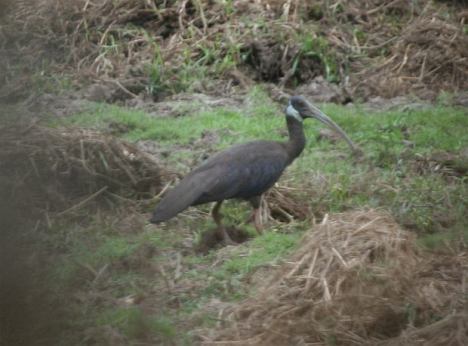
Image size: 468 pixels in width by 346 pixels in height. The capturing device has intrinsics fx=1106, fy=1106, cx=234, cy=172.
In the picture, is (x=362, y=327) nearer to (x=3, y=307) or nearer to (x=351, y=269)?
(x=351, y=269)

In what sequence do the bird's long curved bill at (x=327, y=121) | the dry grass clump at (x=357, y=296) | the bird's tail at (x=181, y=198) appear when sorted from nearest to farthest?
the dry grass clump at (x=357, y=296), the bird's tail at (x=181, y=198), the bird's long curved bill at (x=327, y=121)

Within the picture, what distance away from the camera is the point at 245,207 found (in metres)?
9.55

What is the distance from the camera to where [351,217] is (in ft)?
24.0

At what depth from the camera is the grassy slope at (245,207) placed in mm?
6238

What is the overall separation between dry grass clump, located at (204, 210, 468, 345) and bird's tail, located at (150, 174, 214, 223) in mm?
1266

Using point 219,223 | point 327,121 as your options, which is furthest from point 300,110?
point 219,223

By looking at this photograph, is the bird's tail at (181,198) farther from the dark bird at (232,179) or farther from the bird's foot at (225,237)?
the bird's foot at (225,237)

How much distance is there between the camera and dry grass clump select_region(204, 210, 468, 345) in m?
6.07

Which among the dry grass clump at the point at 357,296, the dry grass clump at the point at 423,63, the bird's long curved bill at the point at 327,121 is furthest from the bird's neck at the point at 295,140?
the dry grass clump at the point at 423,63

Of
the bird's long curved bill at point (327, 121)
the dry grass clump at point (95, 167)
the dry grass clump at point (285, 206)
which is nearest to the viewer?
the dry grass clump at point (95, 167)

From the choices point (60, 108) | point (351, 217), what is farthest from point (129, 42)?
point (351, 217)

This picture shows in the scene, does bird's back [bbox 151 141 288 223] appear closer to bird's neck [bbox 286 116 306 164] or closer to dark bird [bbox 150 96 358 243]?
dark bird [bbox 150 96 358 243]

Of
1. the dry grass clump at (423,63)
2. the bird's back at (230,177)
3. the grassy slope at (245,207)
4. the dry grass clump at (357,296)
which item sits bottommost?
the dry grass clump at (423,63)

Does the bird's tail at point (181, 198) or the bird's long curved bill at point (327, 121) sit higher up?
the bird's tail at point (181, 198)
